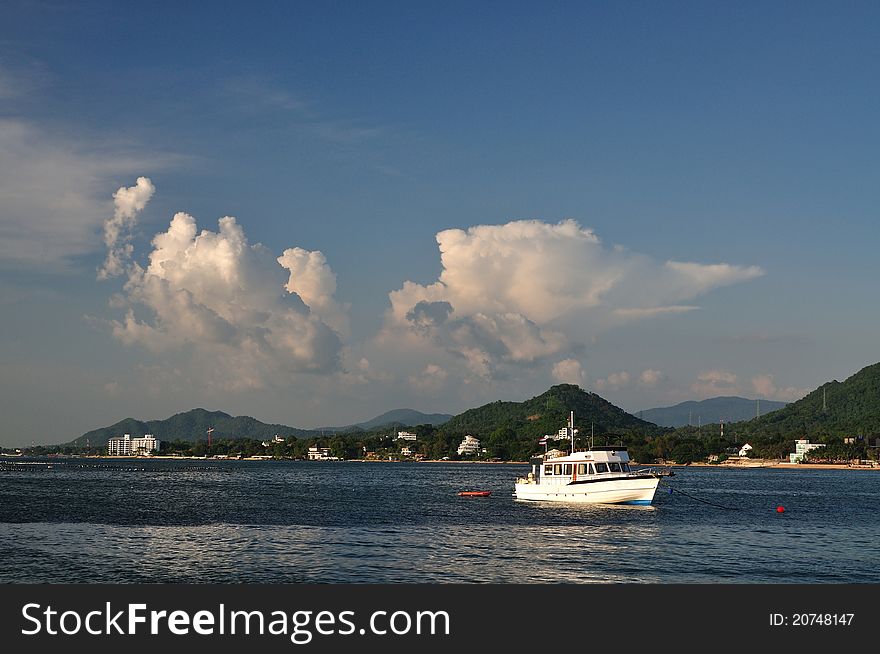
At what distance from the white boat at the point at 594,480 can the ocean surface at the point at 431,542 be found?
1881 mm

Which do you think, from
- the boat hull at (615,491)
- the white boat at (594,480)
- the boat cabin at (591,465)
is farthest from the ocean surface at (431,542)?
the boat cabin at (591,465)

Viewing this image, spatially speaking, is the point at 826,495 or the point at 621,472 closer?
the point at 621,472

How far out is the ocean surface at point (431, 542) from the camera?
52312 millimetres

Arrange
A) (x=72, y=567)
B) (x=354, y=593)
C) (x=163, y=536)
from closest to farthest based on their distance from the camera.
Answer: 1. (x=354, y=593)
2. (x=72, y=567)
3. (x=163, y=536)

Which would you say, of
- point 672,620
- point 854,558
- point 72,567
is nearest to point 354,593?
point 672,620

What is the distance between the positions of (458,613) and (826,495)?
133 metres

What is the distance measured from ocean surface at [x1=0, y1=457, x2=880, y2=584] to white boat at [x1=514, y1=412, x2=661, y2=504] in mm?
1881

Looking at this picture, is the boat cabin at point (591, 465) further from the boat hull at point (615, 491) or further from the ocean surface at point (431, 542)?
the ocean surface at point (431, 542)

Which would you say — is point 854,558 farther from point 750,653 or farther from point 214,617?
point 214,617

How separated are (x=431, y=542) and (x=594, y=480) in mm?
35317

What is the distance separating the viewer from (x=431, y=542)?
68062mm

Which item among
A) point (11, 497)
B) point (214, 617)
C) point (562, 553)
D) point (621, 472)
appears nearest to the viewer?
point (214, 617)

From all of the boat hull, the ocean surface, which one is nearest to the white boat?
the boat hull

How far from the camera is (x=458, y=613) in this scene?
95.5 feet
